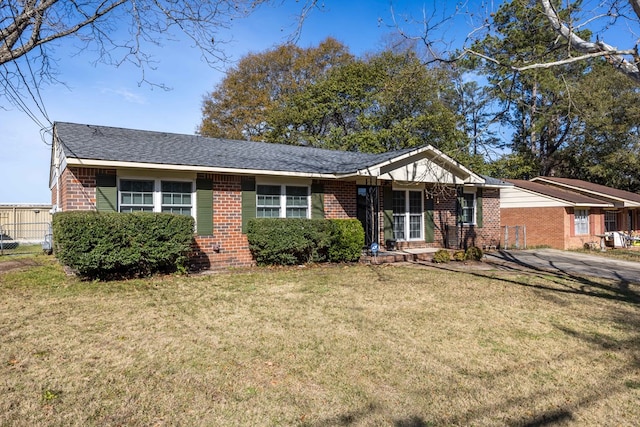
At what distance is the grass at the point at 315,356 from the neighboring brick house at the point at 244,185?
8.59 ft

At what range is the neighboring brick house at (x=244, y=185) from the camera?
9.08 m

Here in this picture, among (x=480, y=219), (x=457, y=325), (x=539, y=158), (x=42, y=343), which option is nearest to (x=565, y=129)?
(x=539, y=158)

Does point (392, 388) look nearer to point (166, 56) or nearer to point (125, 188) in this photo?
point (166, 56)

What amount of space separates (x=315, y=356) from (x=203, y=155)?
800 centimetres

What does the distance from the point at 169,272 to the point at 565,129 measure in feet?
103

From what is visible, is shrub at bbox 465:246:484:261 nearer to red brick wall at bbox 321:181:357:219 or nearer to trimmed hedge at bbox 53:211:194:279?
red brick wall at bbox 321:181:357:219

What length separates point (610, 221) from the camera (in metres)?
20.9

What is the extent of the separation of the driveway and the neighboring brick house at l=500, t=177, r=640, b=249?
3.75 metres

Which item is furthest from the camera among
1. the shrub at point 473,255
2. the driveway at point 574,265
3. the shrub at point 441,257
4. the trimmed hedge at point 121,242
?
the shrub at point 473,255

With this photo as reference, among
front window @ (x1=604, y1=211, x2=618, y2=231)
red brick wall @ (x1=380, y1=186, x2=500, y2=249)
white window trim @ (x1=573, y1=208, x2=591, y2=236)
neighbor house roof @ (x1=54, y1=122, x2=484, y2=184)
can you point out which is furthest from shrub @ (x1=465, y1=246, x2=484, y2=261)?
front window @ (x1=604, y1=211, x2=618, y2=231)

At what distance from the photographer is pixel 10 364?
155 inches

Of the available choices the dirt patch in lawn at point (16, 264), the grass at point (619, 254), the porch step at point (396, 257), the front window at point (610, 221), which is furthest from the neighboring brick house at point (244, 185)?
the front window at point (610, 221)

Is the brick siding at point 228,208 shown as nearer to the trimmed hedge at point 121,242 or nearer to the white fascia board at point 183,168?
the white fascia board at point 183,168

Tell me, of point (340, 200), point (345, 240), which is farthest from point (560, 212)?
point (345, 240)
